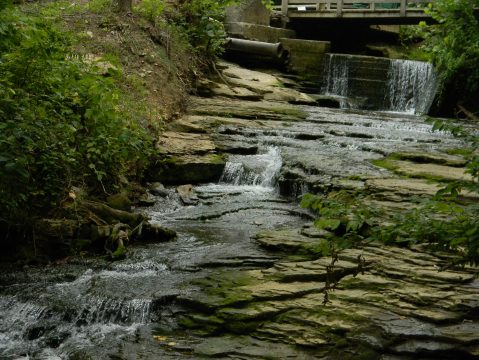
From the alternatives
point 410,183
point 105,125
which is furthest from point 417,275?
point 105,125

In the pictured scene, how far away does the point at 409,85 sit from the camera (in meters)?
17.3

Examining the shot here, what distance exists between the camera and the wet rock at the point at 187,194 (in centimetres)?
826

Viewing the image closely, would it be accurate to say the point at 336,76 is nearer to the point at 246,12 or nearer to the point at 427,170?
the point at 246,12

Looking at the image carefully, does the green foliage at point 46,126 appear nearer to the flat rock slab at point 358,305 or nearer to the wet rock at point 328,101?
the flat rock slab at point 358,305

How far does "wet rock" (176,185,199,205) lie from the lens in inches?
325

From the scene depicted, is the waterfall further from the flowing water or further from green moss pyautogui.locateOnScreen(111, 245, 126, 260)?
green moss pyautogui.locateOnScreen(111, 245, 126, 260)

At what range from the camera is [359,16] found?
20.5 m

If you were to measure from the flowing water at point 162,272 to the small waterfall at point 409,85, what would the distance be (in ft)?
25.6

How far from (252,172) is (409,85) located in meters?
10.2

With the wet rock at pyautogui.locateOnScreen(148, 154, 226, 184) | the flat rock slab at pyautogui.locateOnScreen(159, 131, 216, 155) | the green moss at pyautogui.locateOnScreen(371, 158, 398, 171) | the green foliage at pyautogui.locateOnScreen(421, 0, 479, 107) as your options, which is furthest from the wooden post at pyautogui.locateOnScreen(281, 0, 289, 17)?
the green moss at pyautogui.locateOnScreen(371, 158, 398, 171)

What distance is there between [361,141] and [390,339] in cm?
714

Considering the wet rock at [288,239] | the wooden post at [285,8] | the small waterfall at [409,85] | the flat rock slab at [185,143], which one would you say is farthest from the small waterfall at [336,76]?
the wet rock at [288,239]

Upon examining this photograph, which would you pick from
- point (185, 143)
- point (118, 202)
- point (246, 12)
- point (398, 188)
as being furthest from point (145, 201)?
point (246, 12)

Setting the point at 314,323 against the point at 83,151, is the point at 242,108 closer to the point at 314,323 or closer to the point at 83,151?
the point at 83,151
